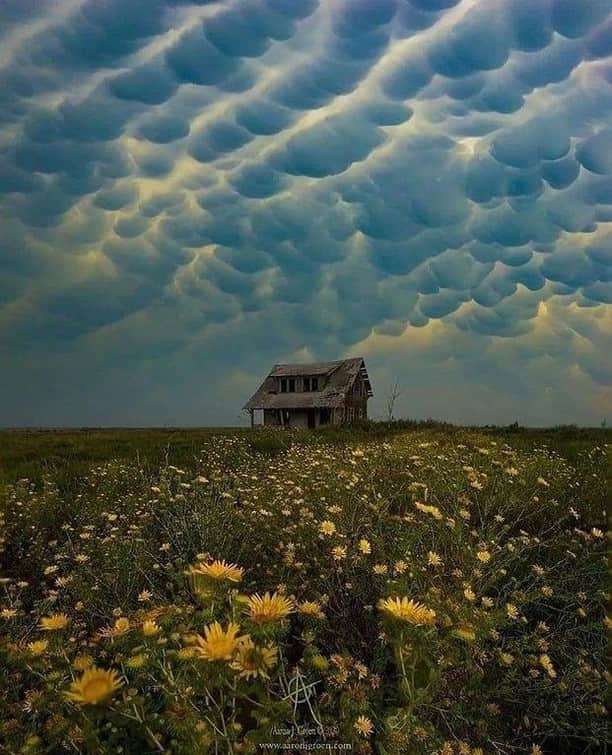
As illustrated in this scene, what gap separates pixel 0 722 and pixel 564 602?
325cm

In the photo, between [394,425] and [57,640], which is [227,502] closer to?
[57,640]

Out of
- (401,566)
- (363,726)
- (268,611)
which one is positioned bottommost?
(363,726)

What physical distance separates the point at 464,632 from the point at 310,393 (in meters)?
28.5

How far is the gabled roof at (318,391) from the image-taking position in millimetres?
29344

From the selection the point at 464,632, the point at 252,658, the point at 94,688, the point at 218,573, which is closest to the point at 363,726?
the point at 464,632

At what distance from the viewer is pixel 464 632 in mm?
1923

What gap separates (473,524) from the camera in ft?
16.5

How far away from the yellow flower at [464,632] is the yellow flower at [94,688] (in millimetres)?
1015

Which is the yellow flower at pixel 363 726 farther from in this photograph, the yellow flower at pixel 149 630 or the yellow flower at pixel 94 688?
the yellow flower at pixel 94 688

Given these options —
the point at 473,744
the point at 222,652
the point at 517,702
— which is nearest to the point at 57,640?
the point at 222,652

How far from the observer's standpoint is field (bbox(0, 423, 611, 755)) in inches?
68.4

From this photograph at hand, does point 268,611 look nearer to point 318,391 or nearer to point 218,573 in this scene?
point 218,573

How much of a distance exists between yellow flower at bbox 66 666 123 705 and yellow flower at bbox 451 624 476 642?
1.02 meters

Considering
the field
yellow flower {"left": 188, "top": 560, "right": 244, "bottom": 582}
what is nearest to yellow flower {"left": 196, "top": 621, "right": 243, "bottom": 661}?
the field
